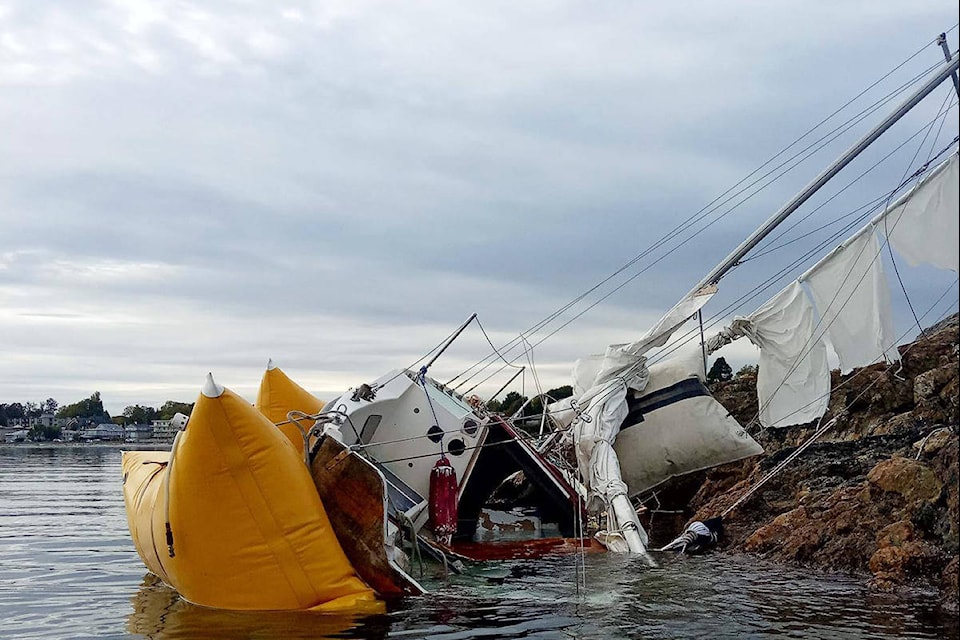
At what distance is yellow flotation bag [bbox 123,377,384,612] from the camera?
10227 millimetres

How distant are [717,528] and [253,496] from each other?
7.89 m

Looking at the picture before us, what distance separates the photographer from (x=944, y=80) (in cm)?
1320

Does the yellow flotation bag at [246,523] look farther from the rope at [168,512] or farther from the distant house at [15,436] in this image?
the distant house at [15,436]

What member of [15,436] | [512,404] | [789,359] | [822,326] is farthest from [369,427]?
[15,436]

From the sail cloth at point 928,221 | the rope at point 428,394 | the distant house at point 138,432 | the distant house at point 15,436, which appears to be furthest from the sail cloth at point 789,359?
the distant house at point 15,436

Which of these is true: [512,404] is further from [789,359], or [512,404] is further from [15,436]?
[15,436]

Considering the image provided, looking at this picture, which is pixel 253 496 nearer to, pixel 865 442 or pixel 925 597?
pixel 925 597

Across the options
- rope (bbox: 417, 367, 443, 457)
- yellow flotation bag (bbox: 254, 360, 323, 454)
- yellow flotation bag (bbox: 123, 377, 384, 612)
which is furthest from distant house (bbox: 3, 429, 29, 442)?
yellow flotation bag (bbox: 123, 377, 384, 612)

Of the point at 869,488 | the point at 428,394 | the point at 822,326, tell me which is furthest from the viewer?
the point at 428,394

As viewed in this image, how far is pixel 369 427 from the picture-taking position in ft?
49.2

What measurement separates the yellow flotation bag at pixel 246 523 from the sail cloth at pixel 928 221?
6901 mm

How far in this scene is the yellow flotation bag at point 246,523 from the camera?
1023 cm

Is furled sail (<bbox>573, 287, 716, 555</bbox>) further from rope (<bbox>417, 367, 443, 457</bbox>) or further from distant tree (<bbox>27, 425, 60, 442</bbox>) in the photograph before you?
distant tree (<bbox>27, 425, 60, 442</bbox>)

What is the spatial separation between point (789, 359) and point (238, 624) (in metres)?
10.7
